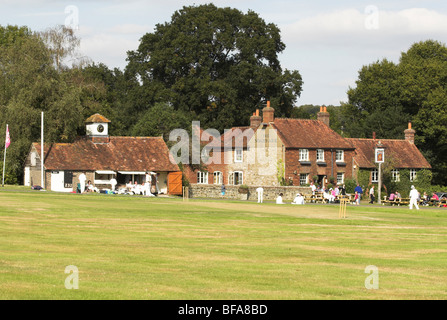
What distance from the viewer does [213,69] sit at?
9512 cm

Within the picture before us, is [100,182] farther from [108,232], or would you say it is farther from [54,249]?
[54,249]

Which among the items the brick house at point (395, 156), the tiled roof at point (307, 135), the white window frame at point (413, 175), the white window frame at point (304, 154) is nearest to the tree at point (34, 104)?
the tiled roof at point (307, 135)

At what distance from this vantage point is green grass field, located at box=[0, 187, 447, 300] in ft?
48.6

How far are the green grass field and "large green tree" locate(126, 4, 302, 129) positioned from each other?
190 feet

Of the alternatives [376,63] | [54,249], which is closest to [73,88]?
[376,63]

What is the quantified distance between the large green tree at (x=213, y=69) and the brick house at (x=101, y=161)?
497 inches

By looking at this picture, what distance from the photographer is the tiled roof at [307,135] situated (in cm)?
7575

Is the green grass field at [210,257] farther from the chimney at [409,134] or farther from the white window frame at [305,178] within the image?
the chimney at [409,134]

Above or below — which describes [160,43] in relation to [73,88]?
above

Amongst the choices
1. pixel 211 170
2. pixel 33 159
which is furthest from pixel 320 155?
pixel 33 159

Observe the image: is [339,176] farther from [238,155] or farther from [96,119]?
[96,119]
